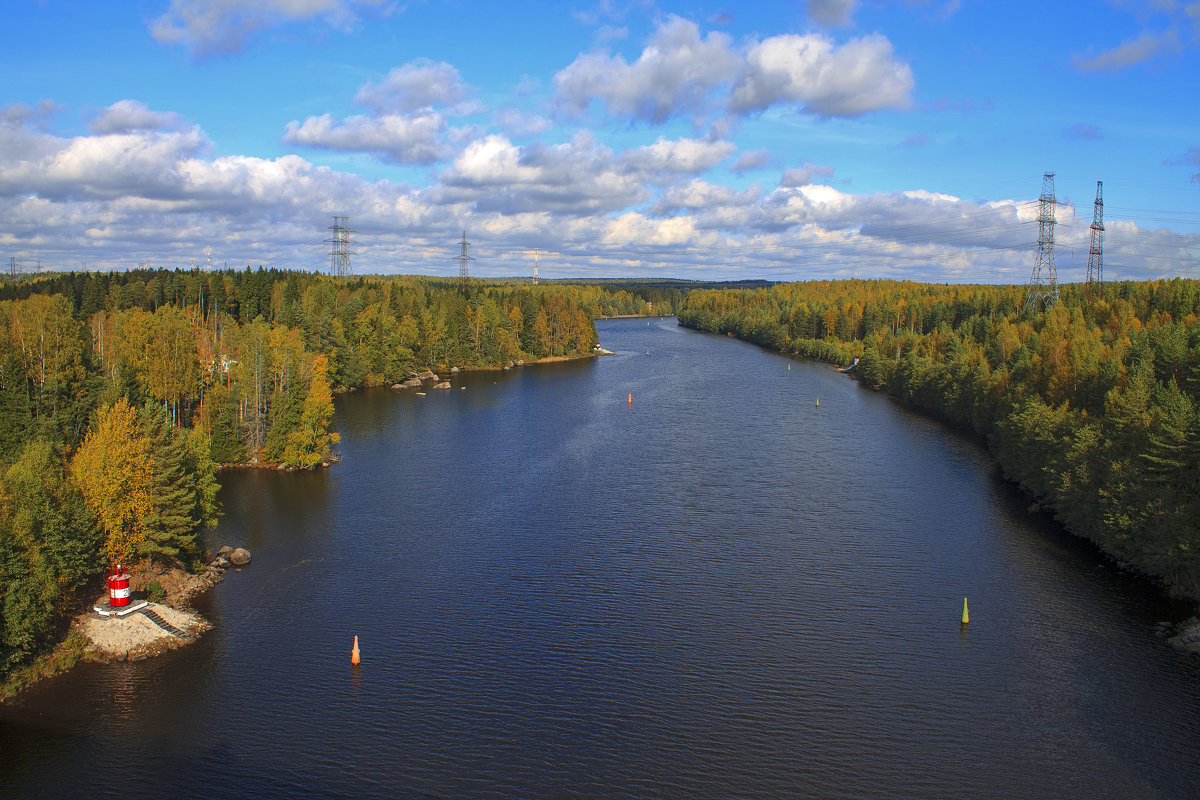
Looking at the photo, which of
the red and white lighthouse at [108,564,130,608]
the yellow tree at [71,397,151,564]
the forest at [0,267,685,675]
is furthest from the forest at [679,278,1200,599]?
the yellow tree at [71,397,151,564]

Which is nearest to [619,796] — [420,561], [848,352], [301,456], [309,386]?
[420,561]

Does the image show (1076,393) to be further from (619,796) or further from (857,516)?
(619,796)

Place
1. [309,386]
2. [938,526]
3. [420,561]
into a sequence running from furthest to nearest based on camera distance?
1. [309,386]
2. [938,526]
3. [420,561]

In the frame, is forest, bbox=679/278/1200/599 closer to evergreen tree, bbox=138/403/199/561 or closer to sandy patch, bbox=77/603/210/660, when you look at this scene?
sandy patch, bbox=77/603/210/660

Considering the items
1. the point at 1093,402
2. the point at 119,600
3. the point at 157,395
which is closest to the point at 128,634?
the point at 119,600

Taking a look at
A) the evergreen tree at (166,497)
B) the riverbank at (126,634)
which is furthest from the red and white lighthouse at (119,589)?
the evergreen tree at (166,497)

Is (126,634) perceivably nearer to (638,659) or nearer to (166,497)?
(166,497)
